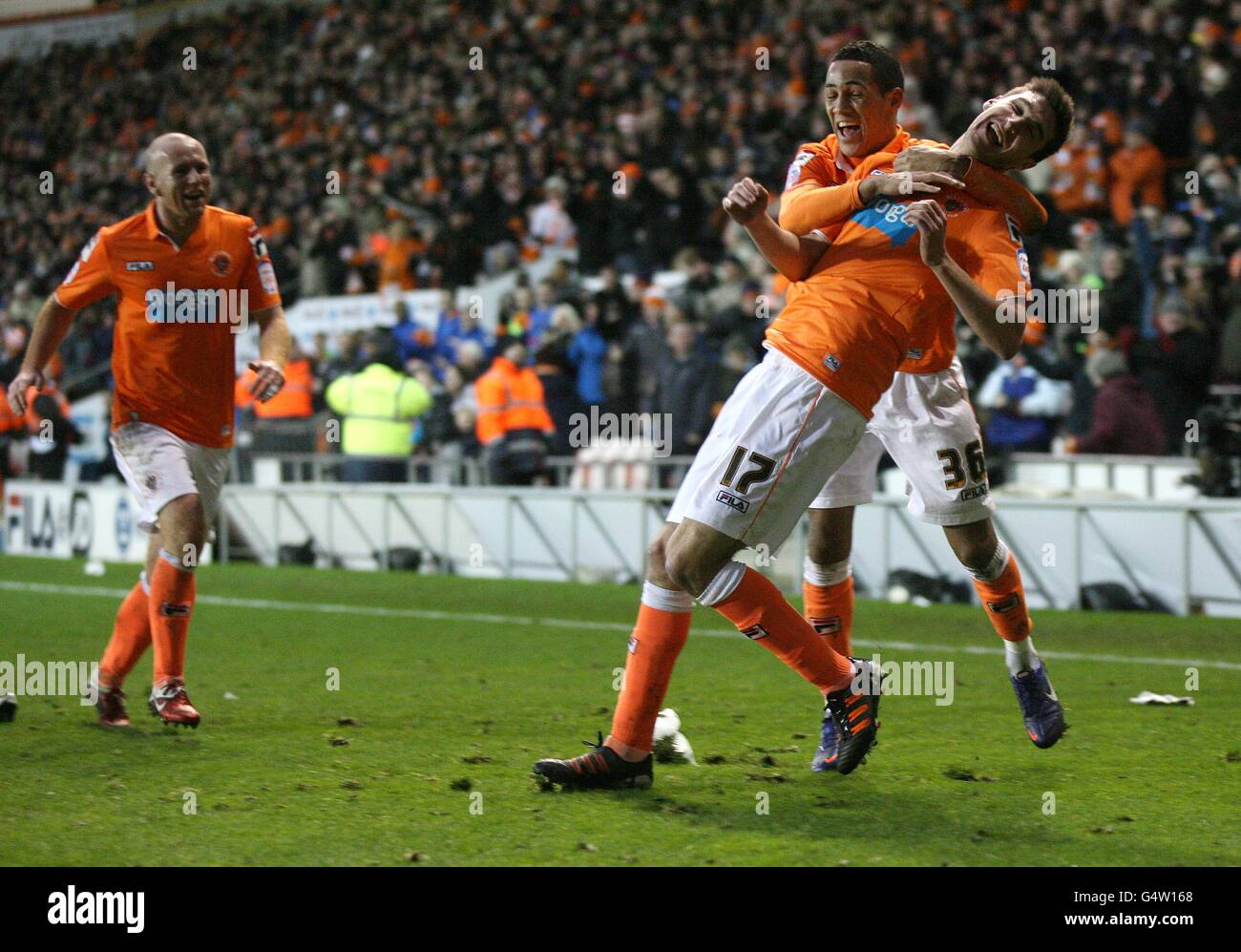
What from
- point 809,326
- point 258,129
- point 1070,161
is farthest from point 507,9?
point 809,326

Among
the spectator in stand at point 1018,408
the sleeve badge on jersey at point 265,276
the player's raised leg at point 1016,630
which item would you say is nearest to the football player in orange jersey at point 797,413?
the player's raised leg at point 1016,630

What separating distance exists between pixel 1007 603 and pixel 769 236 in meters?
1.75

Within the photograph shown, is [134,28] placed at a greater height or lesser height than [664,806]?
greater

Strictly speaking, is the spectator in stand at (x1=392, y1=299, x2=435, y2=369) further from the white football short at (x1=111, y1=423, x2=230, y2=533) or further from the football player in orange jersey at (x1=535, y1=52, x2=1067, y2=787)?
the football player in orange jersey at (x1=535, y1=52, x2=1067, y2=787)

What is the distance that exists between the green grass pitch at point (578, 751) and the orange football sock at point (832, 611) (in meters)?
0.43

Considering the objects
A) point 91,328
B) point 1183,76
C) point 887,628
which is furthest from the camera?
point 91,328

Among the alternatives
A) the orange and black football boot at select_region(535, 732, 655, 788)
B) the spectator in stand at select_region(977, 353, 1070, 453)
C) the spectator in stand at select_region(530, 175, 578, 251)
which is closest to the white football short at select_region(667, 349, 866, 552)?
the orange and black football boot at select_region(535, 732, 655, 788)

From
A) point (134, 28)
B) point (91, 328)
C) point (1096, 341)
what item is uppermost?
point (134, 28)

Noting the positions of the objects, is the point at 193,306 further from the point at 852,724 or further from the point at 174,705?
the point at 852,724

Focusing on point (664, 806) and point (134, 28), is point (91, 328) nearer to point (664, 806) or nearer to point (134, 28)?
point (134, 28)

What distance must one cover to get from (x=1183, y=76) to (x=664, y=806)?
12571 millimetres

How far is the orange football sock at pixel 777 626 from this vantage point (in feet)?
17.3
